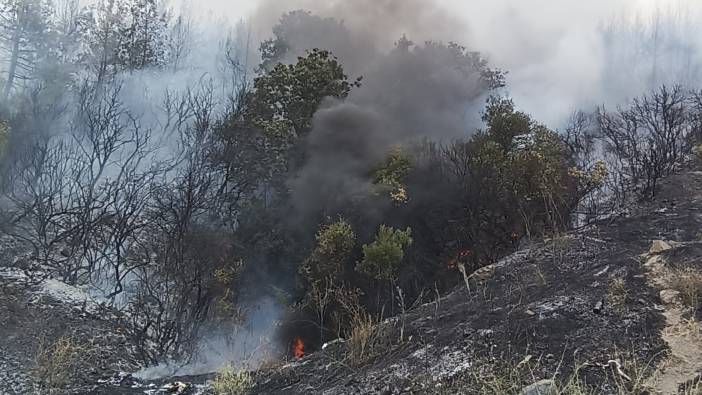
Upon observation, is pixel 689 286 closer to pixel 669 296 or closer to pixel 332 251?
pixel 669 296

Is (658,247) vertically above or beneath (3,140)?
beneath

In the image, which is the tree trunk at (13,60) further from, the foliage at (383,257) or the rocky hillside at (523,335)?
the foliage at (383,257)

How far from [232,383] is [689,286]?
508cm

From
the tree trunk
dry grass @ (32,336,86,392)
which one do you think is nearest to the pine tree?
the tree trunk

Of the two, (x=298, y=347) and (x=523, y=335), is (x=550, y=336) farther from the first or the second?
(x=298, y=347)

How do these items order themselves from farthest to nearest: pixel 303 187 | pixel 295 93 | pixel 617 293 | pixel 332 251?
pixel 295 93 → pixel 303 187 → pixel 332 251 → pixel 617 293

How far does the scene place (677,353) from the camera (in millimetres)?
5199

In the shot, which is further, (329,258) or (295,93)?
(295,93)

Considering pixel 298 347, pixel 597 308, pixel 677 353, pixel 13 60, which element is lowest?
pixel 298 347

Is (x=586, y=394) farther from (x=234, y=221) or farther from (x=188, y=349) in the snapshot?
(x=234, y=221)

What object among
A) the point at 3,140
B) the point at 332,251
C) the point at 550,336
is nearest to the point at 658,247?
the point at 550,336

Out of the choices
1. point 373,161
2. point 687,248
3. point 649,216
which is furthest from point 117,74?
point 687,248

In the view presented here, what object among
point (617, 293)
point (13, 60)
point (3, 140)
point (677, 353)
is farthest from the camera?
point (13, 60)

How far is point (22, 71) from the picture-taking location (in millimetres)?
23812
